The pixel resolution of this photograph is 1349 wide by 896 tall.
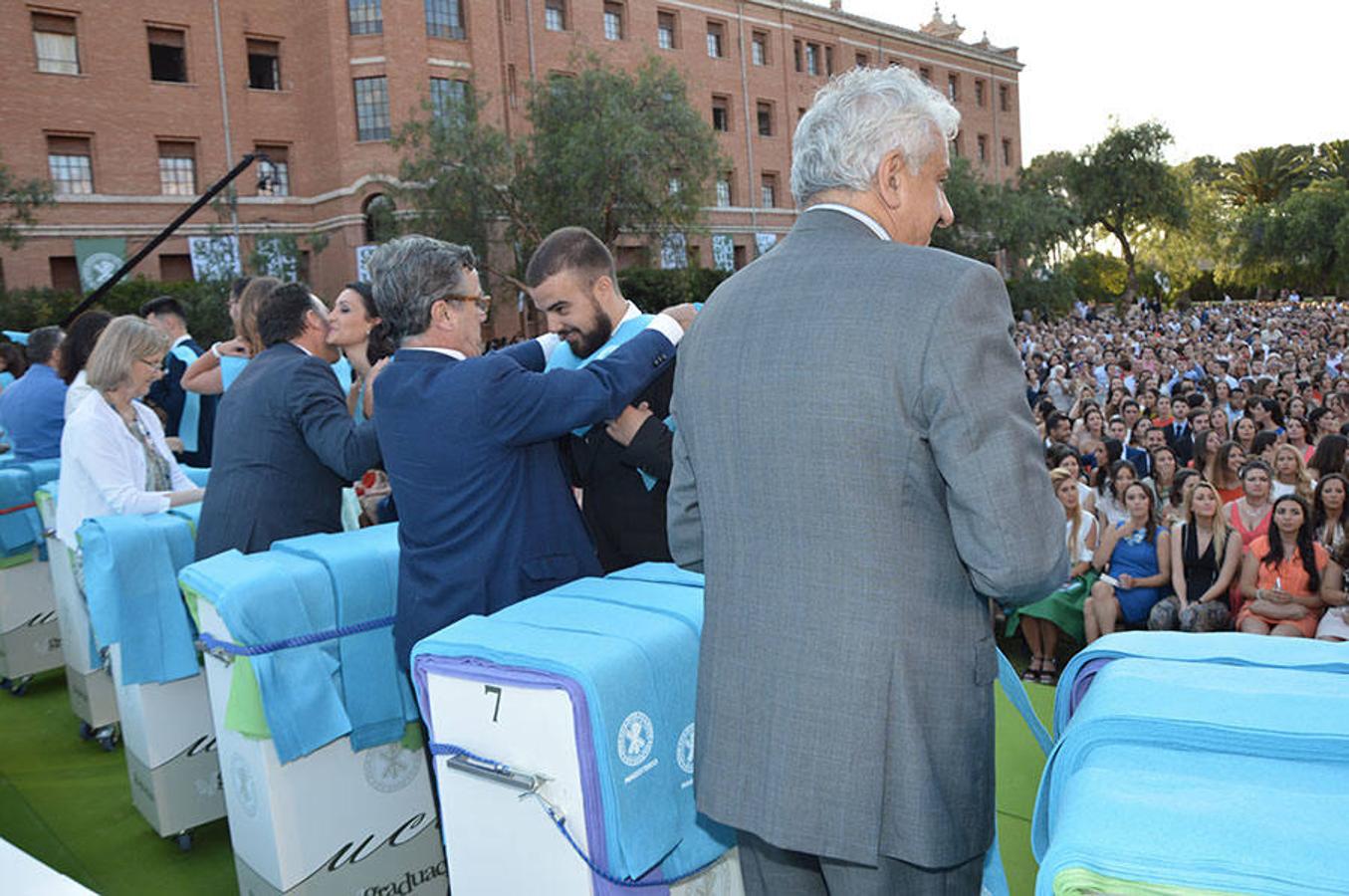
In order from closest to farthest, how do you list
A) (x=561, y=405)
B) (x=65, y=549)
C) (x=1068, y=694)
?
(x=1068, y=694) → (x=561, y=405) → (x=65, y=549)

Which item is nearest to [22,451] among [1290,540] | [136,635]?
[136,635]

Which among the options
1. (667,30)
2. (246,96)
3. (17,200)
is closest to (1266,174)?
(667,30)

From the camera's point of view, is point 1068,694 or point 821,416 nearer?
point 821,416

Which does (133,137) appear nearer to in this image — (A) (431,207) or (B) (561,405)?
(A) (431,207)

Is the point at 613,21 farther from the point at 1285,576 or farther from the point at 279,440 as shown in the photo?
the point at 279,440

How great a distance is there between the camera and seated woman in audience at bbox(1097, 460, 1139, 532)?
7.92m

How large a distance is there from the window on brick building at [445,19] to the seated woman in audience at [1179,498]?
28.2 m

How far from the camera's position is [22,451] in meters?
6.24

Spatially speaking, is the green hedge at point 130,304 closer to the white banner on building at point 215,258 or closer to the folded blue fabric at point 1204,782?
the white banner on building at point 215,258

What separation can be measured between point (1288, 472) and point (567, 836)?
7.76 metres

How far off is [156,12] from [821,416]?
32046mm

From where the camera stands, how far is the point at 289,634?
3.00m

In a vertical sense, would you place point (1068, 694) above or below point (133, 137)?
below

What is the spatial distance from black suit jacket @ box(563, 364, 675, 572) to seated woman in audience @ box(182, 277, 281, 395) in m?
1.48
